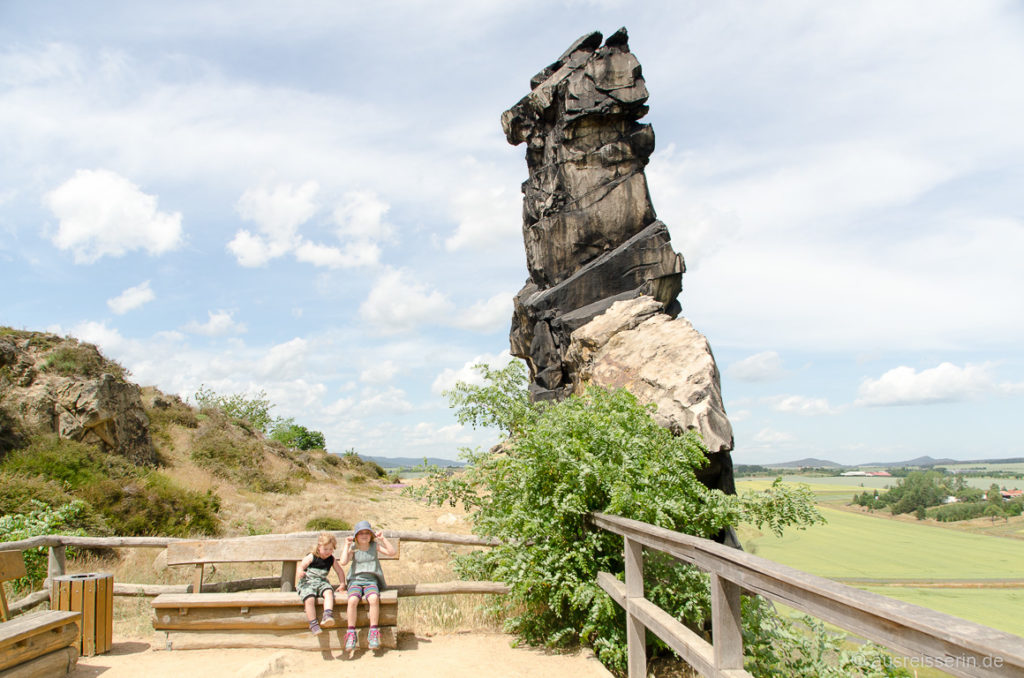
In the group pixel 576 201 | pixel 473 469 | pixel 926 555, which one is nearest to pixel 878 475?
pixel 926 555

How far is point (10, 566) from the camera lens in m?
5.45

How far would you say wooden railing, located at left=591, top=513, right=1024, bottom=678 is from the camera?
1.80m

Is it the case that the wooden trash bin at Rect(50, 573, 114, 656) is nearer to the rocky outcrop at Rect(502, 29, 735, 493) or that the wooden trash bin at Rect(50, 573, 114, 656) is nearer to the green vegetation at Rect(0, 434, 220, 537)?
the green vegetation at Rect(0, 434, 220, 537)

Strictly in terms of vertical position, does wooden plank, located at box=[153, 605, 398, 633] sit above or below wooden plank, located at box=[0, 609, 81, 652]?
below

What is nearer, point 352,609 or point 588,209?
point 352,609

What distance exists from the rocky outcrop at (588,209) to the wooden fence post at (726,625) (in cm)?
1138

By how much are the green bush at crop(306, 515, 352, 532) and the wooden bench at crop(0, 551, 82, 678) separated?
10790 mm

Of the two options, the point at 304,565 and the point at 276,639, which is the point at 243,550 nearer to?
the point at 304,565

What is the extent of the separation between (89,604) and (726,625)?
5.50m

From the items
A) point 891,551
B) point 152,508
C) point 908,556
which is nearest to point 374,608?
point 152,508

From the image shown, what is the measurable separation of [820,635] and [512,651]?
267 centimetres

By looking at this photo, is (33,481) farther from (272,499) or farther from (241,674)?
(241,674)

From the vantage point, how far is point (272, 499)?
65.1 ft

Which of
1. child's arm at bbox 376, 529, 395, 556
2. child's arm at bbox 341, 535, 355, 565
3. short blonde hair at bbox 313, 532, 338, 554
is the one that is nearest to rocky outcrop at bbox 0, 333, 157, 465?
short blonde hair at bbox 313, 532, 338, 554
